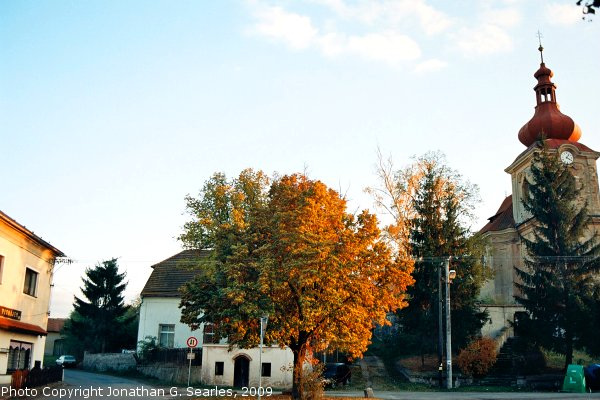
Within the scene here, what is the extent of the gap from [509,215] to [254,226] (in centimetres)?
3795

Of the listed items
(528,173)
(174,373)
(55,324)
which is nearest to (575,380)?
(174,373)

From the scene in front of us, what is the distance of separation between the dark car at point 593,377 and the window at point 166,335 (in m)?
28.8

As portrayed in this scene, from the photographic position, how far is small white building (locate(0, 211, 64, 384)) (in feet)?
81.6

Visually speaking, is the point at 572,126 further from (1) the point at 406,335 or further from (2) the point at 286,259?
(2) the point at 286,259

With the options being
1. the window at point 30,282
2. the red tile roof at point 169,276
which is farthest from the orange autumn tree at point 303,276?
the red tile roof at point 169,276

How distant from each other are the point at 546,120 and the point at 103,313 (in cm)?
4493

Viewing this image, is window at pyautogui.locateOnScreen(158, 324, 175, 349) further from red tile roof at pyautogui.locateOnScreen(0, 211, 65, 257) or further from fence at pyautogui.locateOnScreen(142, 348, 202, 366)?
red tile roof at pyautogui.locateOnScreen(0, 211, 65, 257)

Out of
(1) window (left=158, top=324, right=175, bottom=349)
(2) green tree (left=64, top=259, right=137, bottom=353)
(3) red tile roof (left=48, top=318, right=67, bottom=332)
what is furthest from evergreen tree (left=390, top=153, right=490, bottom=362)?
(3) red tile roof (left=48, top=318, right=67, bottom=332)

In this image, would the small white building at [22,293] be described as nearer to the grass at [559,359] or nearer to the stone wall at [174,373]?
the stone wall at [174,373]

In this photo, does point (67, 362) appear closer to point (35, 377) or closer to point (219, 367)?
point (219, 367)

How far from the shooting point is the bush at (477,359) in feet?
111

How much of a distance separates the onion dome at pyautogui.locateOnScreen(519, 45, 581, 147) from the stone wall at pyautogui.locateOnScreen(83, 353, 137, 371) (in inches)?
1533

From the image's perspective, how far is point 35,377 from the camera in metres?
26.8

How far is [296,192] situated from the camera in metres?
23.7
